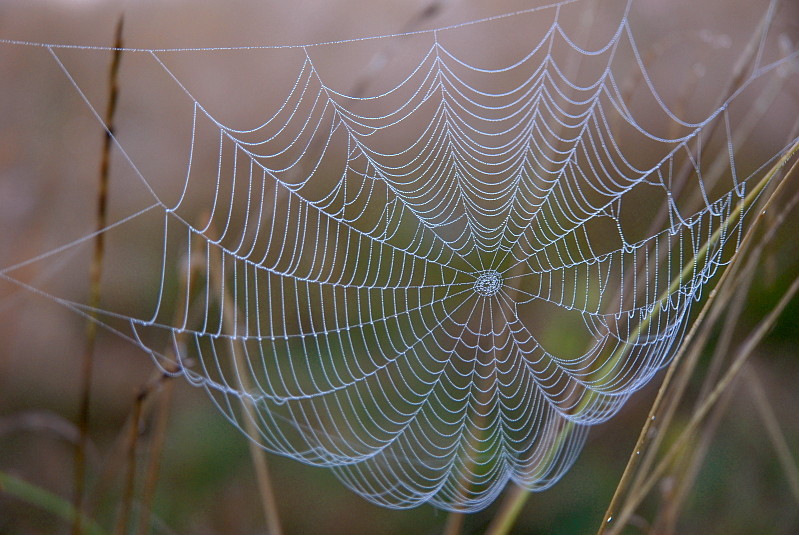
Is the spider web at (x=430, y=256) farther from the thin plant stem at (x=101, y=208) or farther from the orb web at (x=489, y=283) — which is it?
the thin plant stem at (x=101, y=208)

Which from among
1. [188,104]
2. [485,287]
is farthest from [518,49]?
[188,104]

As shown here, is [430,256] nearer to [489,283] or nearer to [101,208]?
[489,283]

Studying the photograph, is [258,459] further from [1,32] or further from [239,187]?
[1,32]

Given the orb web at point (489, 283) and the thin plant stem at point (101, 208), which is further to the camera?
the orb web at point (489, 283)

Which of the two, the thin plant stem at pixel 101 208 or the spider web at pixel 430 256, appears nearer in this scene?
the thin plant stem at pixel 101 208

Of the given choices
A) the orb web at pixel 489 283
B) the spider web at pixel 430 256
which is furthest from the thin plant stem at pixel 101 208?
the orb web at pixel 489 283

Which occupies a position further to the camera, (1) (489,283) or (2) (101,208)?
(1) (489,283)

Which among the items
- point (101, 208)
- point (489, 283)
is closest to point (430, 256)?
point (489, 283)

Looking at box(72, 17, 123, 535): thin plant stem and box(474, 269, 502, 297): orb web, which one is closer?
box(72, 17, 123, 535): thin plant stem

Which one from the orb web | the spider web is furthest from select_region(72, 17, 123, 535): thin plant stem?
the orb web

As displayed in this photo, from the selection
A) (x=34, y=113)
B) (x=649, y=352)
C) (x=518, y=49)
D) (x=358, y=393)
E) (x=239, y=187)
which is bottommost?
(x=358, y=393)

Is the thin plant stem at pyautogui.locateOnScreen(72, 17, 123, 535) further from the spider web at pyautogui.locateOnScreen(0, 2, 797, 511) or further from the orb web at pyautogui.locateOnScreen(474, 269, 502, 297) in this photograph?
the orb web at pyautogui.locateOnScreen(474, 269, 502, 297)
